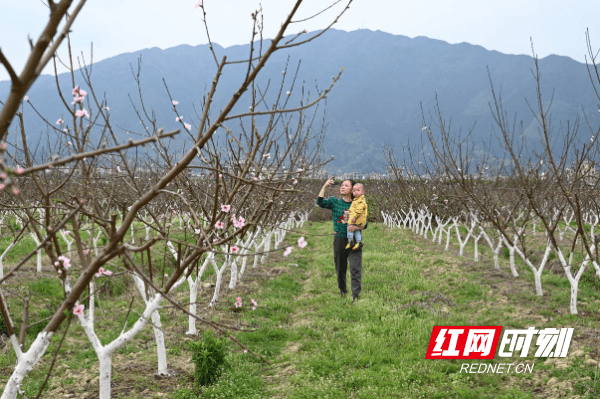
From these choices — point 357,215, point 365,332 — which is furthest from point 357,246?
point 365,332

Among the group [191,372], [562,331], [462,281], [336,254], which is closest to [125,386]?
[191,372]

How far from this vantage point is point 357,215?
22.1 feet

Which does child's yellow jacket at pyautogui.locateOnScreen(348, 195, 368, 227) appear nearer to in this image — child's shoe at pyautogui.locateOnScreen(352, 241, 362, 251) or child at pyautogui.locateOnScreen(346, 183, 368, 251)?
child at pyautogui.locateOnScreen(346, 183, 368, 251)

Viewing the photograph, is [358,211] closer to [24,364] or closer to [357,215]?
[357,215]

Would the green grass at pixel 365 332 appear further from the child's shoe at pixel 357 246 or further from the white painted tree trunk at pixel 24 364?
the child's shoe at pixel 357 246

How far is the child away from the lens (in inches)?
265

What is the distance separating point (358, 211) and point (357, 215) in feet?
0.25

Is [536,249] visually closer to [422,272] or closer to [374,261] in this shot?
[422,272]

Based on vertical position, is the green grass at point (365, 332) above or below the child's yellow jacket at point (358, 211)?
below

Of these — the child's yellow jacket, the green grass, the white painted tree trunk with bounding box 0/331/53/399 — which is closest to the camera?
the white painted tree trunk with bounding box 0/331/53/399

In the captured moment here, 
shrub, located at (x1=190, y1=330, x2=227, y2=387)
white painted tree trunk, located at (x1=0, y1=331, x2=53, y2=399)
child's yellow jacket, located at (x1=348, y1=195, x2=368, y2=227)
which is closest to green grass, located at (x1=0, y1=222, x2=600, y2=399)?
shrub, located at (x1=190, y1=330, x2=227, y2=387)

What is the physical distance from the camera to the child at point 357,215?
22.1 ft

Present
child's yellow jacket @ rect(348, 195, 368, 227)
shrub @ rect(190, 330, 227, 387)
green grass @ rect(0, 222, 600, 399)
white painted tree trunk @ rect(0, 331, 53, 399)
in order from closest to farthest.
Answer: white painted tree trunk @ rect(0, 331, 53, 399)
green grass @ rect(0, 222, 600, 399)
shrub @ rect(190, 330, 227, 387)
child's yellow jacket @ rect(348, 195, 368, 227)

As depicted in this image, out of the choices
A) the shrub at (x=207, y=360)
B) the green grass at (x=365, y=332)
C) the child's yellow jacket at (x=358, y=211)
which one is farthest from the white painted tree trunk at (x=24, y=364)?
the child's yellow jacket at (x=358, y=211)
